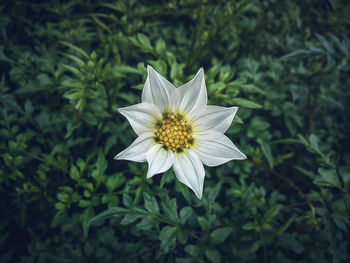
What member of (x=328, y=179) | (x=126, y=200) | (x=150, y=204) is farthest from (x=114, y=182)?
(x=328, y=179)

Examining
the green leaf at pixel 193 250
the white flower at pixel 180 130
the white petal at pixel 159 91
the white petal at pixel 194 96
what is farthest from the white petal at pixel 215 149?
the green leaf at pixel 193 250

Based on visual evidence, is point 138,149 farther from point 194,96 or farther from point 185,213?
point 185,213

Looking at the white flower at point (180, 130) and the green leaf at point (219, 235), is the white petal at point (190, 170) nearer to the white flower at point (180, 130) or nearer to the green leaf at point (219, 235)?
the white flower at point (180, 130)

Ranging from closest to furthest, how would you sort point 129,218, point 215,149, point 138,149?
1. point 138,149
2. point 215,149
3. point 129,218

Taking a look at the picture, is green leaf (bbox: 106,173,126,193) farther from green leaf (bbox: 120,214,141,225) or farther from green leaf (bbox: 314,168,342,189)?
green leaf (bbox: 314,168,342,189)

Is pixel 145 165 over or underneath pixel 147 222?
over
